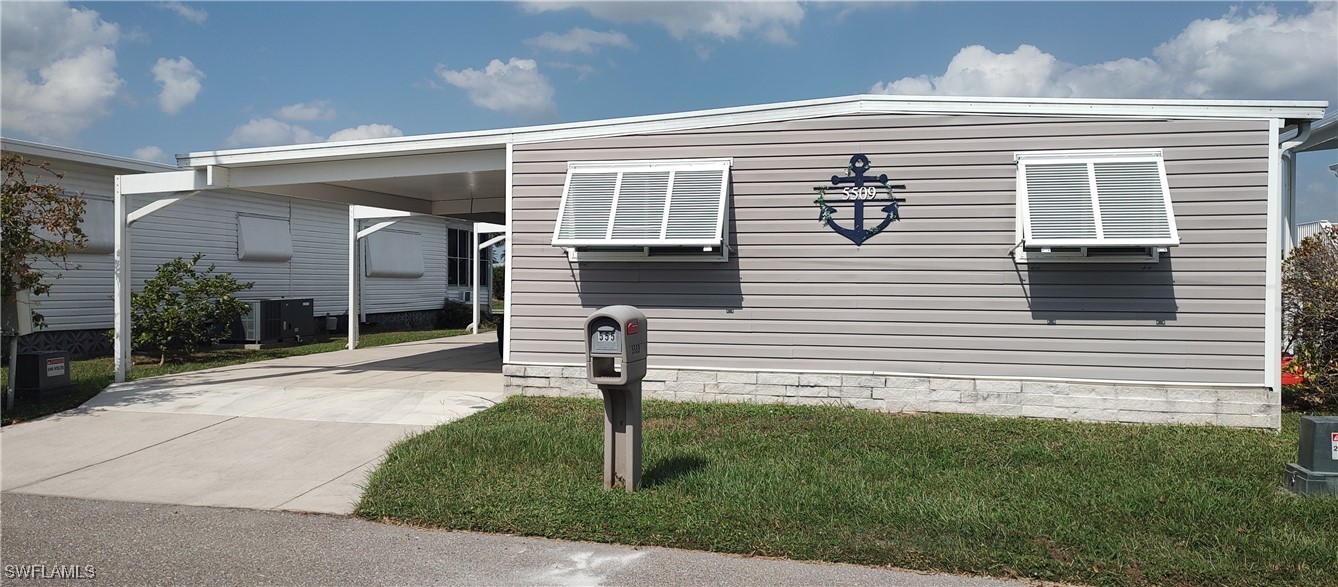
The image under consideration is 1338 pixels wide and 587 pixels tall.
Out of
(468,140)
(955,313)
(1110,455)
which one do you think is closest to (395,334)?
(468,140)

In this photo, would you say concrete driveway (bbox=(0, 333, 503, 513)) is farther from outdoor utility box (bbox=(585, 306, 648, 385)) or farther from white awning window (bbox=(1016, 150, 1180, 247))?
white awning window (bbox=(1016, 150, 1180, 247))

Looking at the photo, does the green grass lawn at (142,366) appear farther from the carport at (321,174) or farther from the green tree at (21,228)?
the green tree at (21,228)

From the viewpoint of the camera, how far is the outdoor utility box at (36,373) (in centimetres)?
934

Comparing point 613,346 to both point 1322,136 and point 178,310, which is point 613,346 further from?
point 178,310

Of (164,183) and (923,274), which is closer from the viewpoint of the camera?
(923,274)

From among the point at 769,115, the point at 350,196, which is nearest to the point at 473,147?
the point at 769,115

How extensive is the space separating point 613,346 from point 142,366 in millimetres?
10342

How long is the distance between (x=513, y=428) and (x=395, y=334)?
12864mm

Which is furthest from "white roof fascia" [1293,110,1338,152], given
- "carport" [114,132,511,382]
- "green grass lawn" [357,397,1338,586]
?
"carport" [114,132,511,382]

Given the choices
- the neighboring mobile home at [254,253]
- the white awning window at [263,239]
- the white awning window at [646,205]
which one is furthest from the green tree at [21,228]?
the white awning window at [263,239]

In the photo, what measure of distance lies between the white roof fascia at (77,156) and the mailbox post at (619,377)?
33.0ft

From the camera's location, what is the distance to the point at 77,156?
41.1ft

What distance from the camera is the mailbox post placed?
526 cm

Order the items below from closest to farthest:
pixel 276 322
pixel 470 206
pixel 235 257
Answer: pixel 470 206 → pixel 276 322 → pixel 235 257
